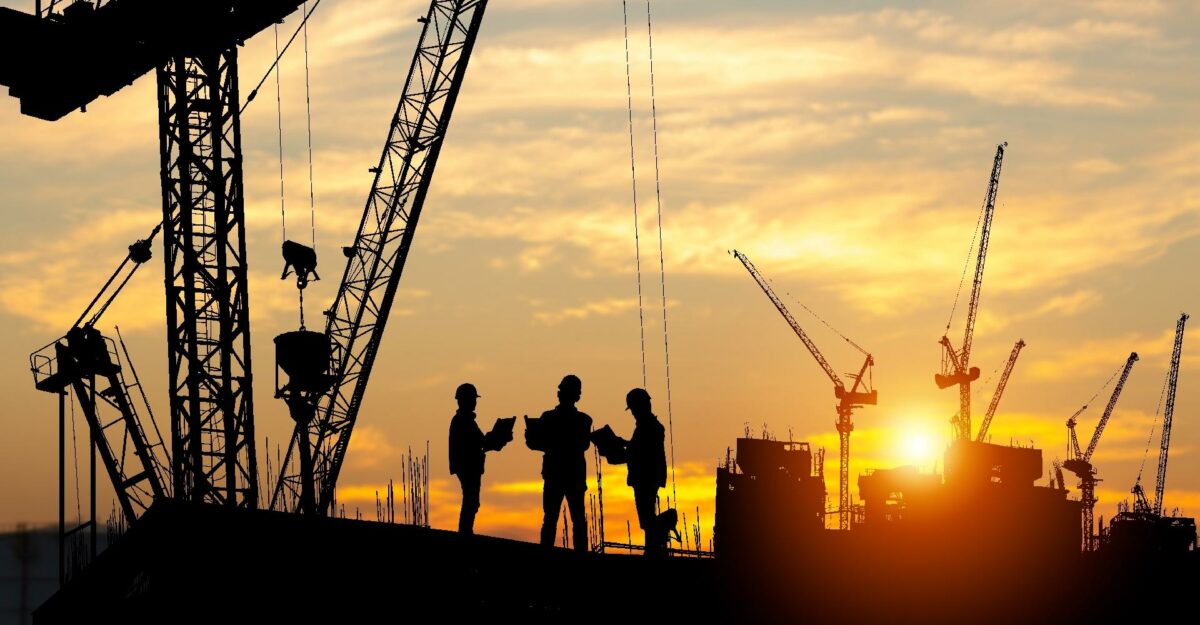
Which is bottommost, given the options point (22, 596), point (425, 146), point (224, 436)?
point (22, 596)

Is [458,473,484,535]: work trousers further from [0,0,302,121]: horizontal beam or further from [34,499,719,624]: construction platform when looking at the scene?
[0,0,302,121]: horizontal beam

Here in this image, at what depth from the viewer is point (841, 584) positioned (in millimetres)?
27484

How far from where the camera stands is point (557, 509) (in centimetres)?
2369

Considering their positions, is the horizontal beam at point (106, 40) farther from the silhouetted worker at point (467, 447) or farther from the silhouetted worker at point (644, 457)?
the silhouetted worker at point (644, 457)

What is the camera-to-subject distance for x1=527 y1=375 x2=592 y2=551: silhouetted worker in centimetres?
2309

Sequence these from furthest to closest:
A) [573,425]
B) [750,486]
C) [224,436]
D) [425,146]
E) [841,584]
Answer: [425,146] → [224,436] → [750,486] → [841,584] → [573,425]

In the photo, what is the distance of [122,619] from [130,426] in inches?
1444

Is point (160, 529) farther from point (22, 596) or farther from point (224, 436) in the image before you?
point (22, 596)

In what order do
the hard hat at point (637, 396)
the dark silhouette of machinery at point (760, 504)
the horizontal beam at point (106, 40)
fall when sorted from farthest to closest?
the horizontal beam at point (106, 40)
the dark silhouette of machinery at point (760, 504)
the hard hat at point (637, 396)

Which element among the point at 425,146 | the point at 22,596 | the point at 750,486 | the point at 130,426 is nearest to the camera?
the point at 750,486

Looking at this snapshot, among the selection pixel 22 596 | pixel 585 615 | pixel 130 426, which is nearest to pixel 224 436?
pixel 130 426

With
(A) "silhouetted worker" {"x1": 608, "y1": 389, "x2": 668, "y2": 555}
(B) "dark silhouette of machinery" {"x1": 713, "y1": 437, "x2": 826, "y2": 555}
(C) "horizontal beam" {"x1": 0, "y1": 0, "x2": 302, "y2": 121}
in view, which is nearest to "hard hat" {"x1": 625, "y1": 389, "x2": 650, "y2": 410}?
(A) "silhouetted worker" {"x1": 608, "y1": 389, "x2": 668, "y2": 555}

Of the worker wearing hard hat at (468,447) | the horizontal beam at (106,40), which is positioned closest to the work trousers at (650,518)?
the worker wearing hard hat at (468,447)

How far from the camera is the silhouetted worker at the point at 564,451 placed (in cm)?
2309
